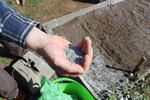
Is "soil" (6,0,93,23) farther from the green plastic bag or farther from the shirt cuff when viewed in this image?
the shirt cuff

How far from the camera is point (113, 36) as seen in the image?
584 cm

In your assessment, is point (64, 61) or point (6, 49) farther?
point (6, 49)

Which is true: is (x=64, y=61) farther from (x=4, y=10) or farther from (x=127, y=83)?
(x=127, y=83)

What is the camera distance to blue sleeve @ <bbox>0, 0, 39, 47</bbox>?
104 inches

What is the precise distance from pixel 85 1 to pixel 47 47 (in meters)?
3.93

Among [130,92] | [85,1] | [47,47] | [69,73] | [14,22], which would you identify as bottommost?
[130,92]

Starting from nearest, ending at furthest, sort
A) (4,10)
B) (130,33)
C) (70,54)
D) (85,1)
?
(4,10) < (70,54) < (130,33) < (85,1)

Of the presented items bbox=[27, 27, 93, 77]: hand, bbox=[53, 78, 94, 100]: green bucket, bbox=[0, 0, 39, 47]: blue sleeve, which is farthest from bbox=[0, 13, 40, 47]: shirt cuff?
bbox=[53, 78, 94, 100]: green bucket

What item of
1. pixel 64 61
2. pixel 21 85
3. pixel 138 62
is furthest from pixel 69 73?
pixel 138 62

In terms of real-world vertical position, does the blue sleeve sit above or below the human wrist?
above

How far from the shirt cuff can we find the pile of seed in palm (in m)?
0.38

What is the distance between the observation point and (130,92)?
4.91 meters

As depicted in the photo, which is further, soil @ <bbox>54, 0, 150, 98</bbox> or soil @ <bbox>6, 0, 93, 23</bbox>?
soil @ <bbox>6, 0, 93, 23</bbox>

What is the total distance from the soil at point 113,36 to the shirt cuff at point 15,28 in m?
2.46
